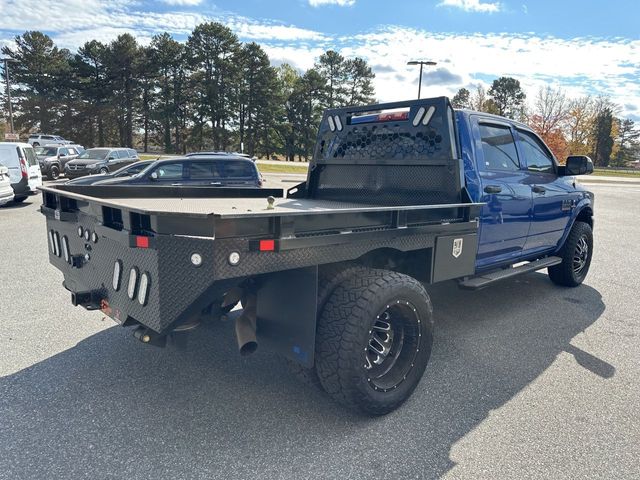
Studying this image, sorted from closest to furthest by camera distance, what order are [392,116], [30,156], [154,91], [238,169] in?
[392,116] < [238,169] < [30,156] < [154,91]

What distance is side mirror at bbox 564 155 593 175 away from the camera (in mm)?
5113

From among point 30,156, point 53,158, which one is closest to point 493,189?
point 30,156

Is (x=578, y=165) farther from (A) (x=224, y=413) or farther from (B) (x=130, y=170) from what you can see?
(B) (x=130, y=170)

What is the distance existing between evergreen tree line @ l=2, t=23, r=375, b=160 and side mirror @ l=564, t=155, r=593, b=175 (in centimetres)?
5071

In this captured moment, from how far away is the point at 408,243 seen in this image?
309cm

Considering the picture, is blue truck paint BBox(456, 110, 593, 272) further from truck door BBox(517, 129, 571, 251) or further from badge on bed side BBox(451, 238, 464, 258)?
badge on bed side BBox(451, 238, 464, 258)

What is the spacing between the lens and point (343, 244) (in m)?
2.66

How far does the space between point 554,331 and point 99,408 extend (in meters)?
4.04

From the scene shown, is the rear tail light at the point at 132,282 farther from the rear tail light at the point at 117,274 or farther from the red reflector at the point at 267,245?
the red reflector at the point at 267,245

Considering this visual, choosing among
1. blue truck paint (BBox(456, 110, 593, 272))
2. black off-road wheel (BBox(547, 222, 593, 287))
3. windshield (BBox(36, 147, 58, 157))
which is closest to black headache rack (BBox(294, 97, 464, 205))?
blue truck paint (BBox(456, 110, 593, 272))

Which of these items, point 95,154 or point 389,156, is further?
point 95,154

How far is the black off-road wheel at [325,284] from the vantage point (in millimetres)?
2740

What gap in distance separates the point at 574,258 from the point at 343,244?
4.42 meters

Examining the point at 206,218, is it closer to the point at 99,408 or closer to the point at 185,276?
the point at 185,276
